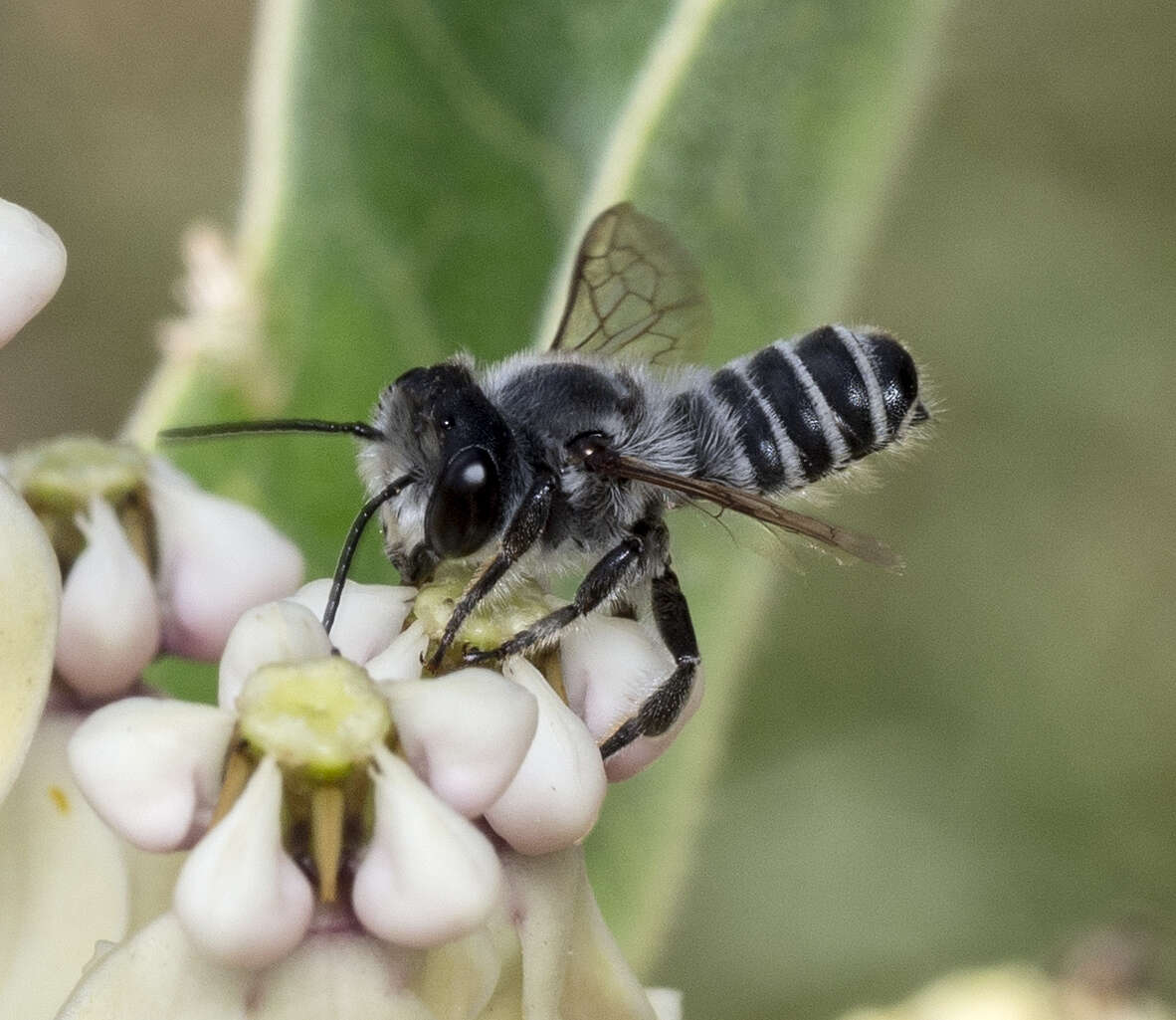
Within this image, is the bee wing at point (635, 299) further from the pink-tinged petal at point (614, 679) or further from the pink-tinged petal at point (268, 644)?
the pink-tinged petal at point (268, 644)

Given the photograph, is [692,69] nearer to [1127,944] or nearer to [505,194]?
[505,194]

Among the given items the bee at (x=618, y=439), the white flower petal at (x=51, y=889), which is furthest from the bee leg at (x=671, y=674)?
the white flower petal at (x=51, y=889)

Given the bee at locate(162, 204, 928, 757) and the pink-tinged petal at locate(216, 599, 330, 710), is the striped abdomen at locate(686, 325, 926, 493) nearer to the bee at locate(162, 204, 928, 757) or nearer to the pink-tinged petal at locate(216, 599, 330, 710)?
the bee at locate(162, 204, 928, 757)

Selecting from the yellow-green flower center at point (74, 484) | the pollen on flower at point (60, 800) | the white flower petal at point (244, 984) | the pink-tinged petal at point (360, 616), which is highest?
the yellow-green flower center at point (74, 484)

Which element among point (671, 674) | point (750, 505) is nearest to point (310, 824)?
point (671, 674)

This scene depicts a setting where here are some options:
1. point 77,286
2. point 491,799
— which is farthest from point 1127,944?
point 77,286
